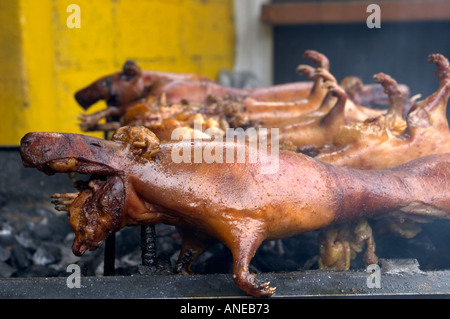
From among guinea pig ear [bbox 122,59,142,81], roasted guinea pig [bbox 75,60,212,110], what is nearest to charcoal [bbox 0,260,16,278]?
roasted guinea pig [bbox 75,60,212,110]

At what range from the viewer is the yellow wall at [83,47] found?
4566mm

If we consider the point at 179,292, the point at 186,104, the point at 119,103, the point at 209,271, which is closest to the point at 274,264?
the point at 209,271

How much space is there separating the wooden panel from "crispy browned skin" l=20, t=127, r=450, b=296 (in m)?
4.39

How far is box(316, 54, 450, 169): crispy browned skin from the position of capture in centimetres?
277

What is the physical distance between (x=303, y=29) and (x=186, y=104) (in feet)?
13.2

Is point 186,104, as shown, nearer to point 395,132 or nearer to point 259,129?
point 259,129

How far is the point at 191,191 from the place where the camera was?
6.85 feet

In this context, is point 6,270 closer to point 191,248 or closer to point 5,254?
point 5,254

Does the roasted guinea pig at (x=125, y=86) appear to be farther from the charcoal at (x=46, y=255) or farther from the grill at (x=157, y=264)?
the charcoal at (x=46, y=255)

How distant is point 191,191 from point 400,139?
56.6 inches

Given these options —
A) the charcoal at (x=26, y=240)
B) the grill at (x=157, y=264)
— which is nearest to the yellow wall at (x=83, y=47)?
the grill at (x=157, y=264)

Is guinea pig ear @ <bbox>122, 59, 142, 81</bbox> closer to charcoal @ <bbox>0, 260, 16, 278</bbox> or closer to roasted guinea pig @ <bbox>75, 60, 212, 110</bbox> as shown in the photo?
roasted guinea pig @ <bbox>75, 60, 212, 110</bbox>

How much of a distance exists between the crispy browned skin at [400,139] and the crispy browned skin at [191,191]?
0.52 m
